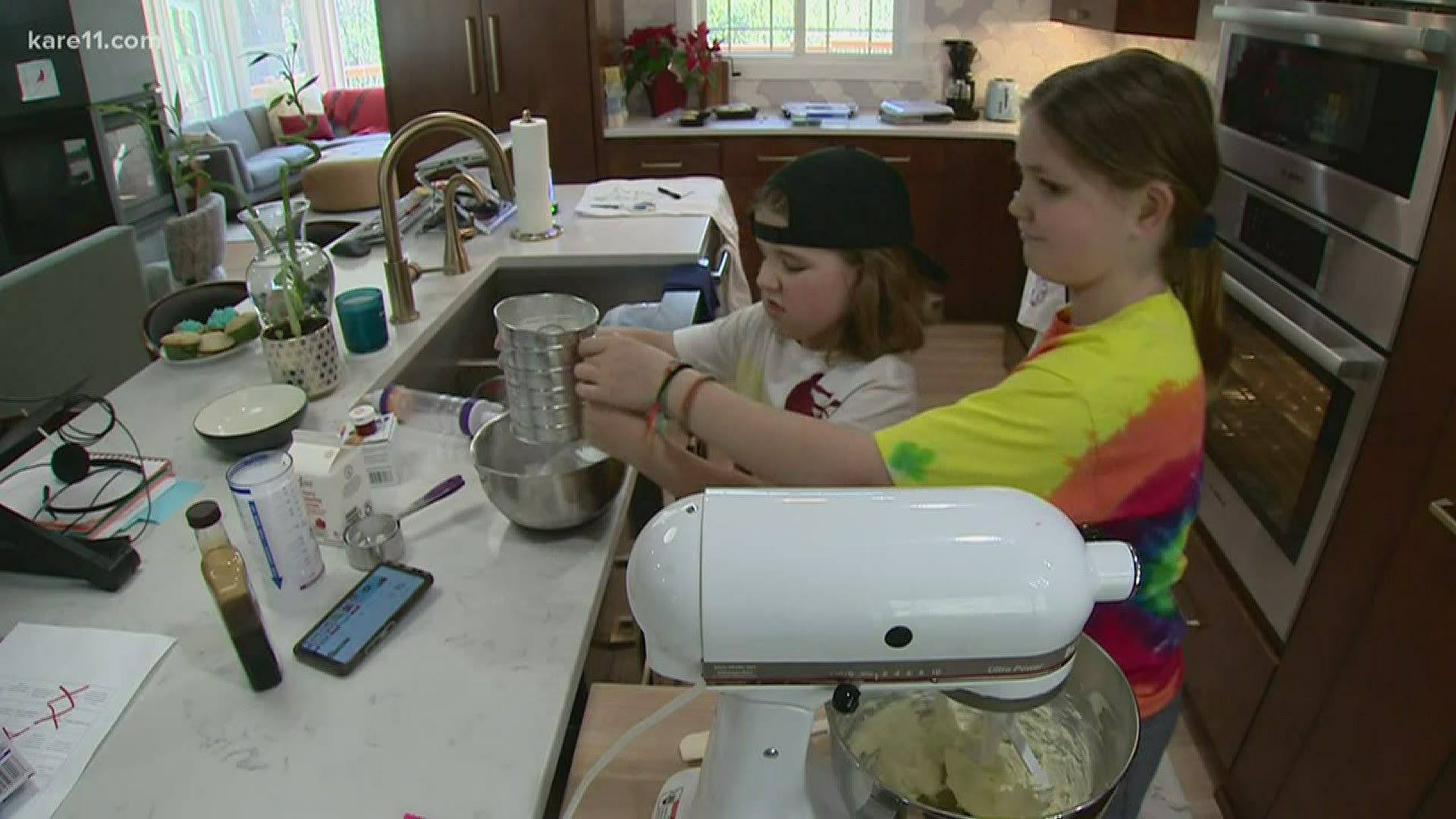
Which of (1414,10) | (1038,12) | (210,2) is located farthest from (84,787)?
(210,2)

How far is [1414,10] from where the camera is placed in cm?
137

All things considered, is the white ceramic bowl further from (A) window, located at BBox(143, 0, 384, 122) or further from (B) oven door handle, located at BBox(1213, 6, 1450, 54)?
(A) window, located at BBox(143, 0, 384, 122)

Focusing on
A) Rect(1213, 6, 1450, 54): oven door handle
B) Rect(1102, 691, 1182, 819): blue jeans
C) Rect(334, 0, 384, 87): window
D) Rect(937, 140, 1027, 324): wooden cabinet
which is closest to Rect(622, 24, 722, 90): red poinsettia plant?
Rect(937, 140, 1027, 324): wooden cabinet

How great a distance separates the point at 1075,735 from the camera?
2.61 ft

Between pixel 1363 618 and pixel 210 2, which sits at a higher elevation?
pixel 210 2

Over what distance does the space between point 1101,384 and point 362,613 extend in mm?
796

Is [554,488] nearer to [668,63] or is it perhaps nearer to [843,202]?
[843,202]

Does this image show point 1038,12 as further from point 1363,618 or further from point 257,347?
point 257,347

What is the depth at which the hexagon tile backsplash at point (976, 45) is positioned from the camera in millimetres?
4199

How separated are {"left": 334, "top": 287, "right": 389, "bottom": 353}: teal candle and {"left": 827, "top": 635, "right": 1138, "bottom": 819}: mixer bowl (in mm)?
1151

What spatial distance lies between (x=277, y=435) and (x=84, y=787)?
57 cm

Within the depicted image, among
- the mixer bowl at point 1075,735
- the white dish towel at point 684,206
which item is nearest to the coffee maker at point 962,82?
the white dish towel at point 684,206

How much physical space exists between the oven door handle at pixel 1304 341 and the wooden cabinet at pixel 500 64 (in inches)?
114

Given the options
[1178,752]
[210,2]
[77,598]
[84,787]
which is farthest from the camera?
[210,2]
